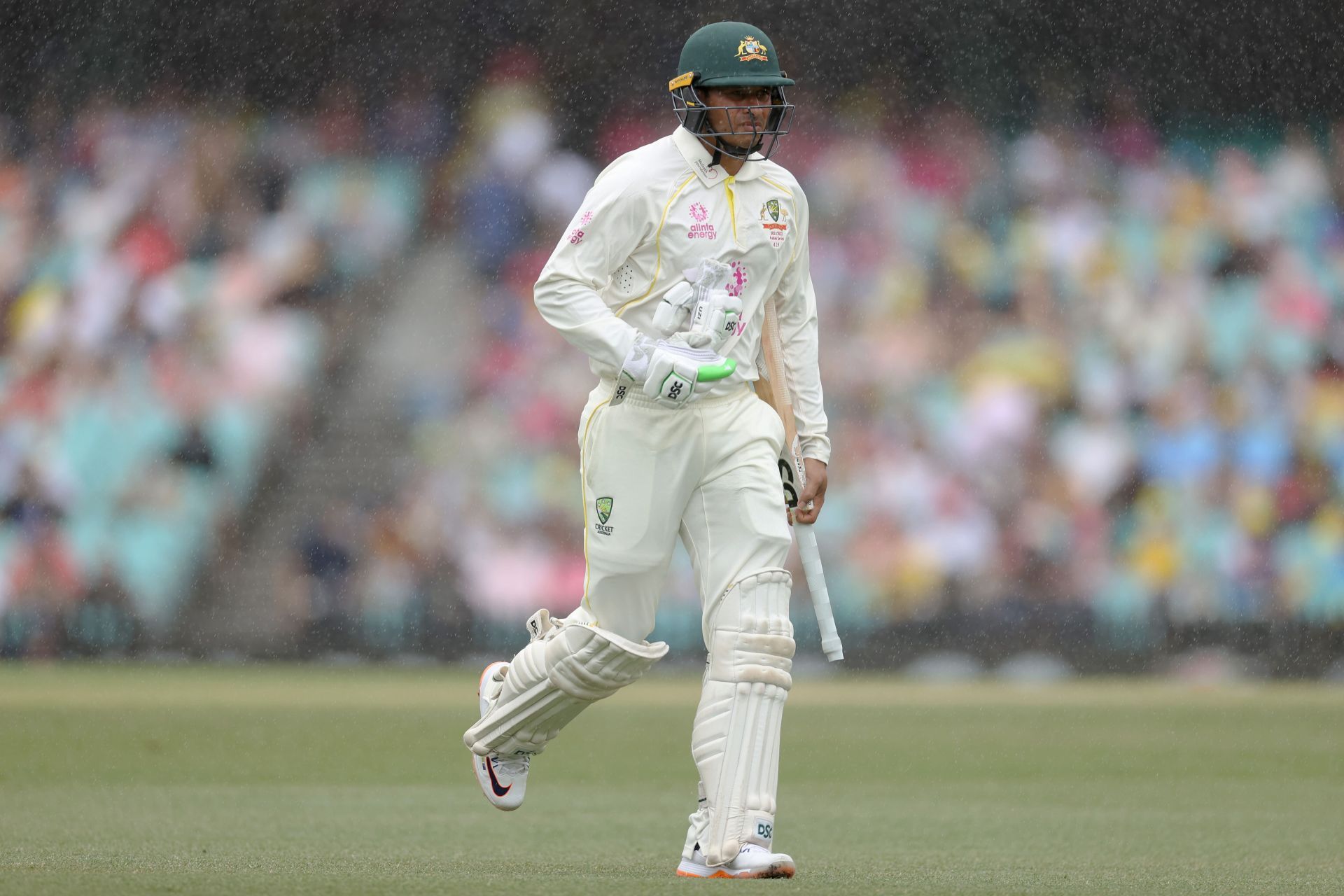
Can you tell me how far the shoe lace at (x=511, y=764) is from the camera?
5199 millimetres

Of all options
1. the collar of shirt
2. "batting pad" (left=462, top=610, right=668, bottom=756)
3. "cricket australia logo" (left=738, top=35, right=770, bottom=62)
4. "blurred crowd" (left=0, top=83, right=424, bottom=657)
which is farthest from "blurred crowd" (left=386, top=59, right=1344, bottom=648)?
"cricket australia logo" (left=738, top=35, right=770, bottom=62)

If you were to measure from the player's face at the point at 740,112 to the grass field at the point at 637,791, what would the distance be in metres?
1.79

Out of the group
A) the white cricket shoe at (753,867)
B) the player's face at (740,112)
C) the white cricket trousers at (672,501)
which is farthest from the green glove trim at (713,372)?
the white cricket shoe at (753,867)

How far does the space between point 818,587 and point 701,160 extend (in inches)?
44.5

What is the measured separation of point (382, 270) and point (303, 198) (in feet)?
2.82

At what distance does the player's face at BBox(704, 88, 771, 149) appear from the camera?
466 cm

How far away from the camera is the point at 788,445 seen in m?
4.93

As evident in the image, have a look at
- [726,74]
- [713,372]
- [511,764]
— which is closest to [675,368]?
[713,372]

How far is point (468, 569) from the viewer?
14344mm

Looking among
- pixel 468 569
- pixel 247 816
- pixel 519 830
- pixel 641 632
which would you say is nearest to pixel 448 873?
pixel 641 632

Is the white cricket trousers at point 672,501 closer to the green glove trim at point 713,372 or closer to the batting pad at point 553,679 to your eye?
the batting pad at point 553,679

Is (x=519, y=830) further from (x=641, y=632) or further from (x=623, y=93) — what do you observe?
(x=623, y=93)

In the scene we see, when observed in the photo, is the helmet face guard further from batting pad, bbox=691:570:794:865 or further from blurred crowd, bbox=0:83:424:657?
blurred crowd, bbox=0:83:424:657

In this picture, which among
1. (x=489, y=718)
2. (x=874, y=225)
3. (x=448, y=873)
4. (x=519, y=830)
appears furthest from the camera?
(x=874, y=225)
